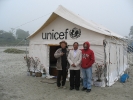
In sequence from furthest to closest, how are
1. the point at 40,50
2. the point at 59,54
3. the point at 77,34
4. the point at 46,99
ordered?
the point at 40,50 → the point at 77,34 → the point at 59,54 → the point at 46,99

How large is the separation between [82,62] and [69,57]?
481mm

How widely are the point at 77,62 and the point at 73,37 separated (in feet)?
5.10

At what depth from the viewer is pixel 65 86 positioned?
5.66 meters

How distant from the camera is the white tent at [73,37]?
5629 millimetres

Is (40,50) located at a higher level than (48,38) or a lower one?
lower

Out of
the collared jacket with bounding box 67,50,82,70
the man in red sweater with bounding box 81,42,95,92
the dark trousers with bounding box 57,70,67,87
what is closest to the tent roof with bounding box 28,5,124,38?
the man in red sweater with bounding box 81,42,95,92

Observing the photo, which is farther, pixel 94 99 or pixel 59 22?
pixel 59 22

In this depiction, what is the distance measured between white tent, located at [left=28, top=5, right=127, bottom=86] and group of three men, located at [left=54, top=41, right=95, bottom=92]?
78 centimetres

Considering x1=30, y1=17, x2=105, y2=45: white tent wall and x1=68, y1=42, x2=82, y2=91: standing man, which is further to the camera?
x1=30, y1=17, x2=105, y2=45: white tent wall

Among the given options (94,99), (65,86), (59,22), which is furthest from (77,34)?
(94,99)

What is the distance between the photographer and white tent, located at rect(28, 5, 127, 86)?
563 cm

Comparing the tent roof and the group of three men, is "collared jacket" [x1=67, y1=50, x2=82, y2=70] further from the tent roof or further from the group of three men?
the tent roof

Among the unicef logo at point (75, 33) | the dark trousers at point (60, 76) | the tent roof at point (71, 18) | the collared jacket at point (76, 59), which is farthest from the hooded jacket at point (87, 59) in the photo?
the unicef logo at point (75, 33)

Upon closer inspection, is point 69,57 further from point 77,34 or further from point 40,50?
point 40,50
